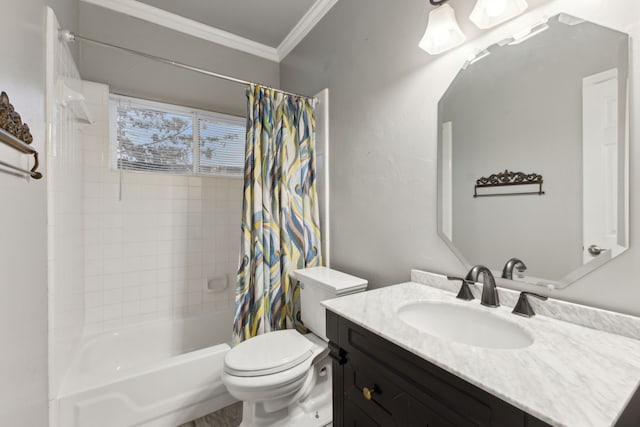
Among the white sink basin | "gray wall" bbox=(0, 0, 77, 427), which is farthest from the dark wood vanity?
"gray wall" bbox=(0, 0, 77, 427)

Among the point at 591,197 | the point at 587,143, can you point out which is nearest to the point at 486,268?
the point at 591,197

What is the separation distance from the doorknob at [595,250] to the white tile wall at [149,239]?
2319mm

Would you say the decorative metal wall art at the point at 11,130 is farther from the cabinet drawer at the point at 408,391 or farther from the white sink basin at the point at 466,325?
the white sink basin at the point at 466,325

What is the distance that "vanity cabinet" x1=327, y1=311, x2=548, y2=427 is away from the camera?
0.58 meters

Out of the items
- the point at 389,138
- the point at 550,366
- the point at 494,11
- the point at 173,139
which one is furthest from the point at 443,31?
the point at 173,139

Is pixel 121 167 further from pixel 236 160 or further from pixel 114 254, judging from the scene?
pixel 236 160

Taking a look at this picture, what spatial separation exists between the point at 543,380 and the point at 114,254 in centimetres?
250

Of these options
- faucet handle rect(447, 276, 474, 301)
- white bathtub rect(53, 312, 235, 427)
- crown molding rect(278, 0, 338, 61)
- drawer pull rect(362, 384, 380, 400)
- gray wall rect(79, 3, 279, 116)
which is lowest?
white bathtub rect(53, 312, 235, 427)

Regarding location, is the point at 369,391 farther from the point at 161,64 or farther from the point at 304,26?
the point at 161,64

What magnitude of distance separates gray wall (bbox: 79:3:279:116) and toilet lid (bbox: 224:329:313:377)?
196 cm

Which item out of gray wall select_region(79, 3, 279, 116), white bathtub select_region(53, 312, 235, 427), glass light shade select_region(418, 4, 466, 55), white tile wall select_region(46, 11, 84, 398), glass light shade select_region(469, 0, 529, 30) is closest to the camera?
glass light shade select_region(469, 0, 529, 30)

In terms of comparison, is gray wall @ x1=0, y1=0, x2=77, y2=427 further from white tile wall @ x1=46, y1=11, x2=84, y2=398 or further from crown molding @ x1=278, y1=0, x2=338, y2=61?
crown molding @ x1=278, y1=0, x2=338, y2=61

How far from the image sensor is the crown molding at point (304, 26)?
6.54 ft

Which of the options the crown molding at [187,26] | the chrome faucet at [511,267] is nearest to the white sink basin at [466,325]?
the chrome faucet at [511,267]
